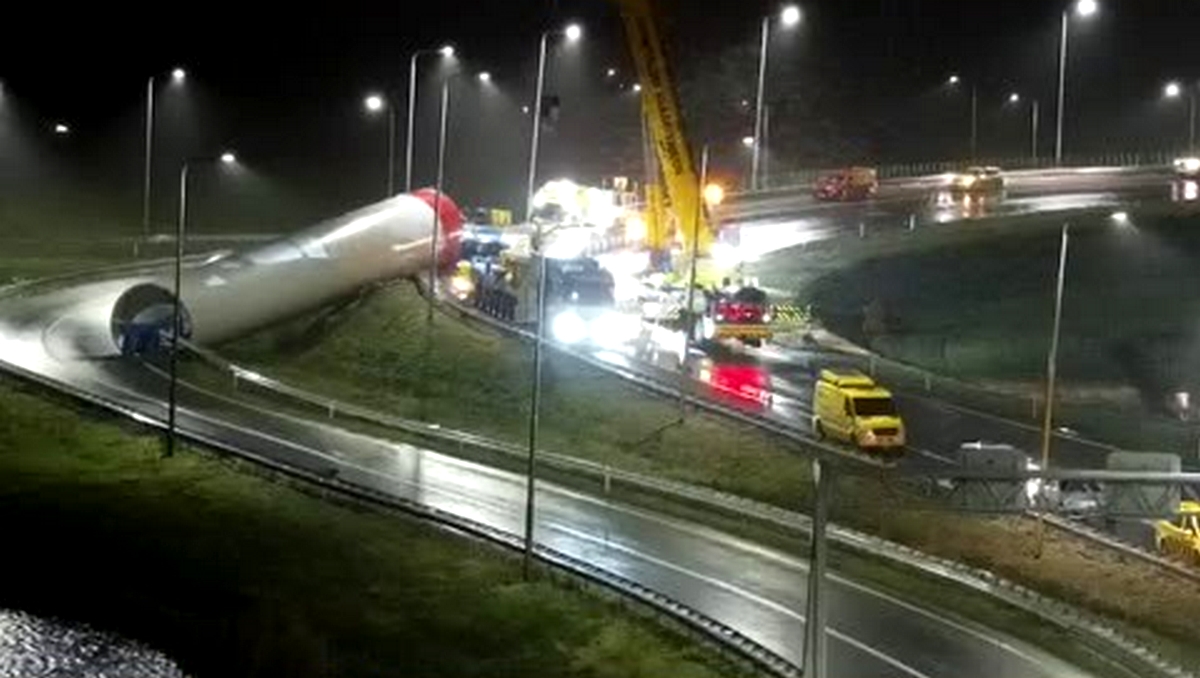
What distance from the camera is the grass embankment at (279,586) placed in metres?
35.7

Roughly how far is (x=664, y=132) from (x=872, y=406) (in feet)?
81.6

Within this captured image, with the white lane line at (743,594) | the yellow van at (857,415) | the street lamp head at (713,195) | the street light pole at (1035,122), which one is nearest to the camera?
the white lane line at (743,594)

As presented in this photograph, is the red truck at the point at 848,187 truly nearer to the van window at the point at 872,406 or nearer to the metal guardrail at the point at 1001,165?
the metal guardrail at the point at 1001,165

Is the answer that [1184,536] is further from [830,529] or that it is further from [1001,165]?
[1001,165]

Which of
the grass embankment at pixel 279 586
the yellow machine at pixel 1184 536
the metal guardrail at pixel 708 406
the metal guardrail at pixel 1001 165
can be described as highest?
the metal guardrail at pixel 1001 165

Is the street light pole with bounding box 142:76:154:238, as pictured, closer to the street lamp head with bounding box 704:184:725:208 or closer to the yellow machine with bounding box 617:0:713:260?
the yellow machine with bounding box 617:0:713:260

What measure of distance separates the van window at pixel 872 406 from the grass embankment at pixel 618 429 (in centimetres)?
296

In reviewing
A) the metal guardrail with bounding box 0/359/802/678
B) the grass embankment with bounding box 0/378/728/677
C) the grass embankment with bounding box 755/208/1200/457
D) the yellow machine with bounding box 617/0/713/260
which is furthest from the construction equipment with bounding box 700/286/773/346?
the grass embankment with bounding box 0/378/728/677

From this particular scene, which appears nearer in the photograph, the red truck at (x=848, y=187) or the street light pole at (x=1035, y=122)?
the red truck at (x=848, y=187)

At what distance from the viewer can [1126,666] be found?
37125 mm

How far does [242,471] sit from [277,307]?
2159cm

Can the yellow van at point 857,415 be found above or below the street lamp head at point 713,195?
below

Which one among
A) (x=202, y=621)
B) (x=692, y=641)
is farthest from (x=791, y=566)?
(x=202, y=621)

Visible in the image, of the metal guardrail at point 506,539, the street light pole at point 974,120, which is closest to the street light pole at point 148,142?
the metal guardrail at point 506,539
